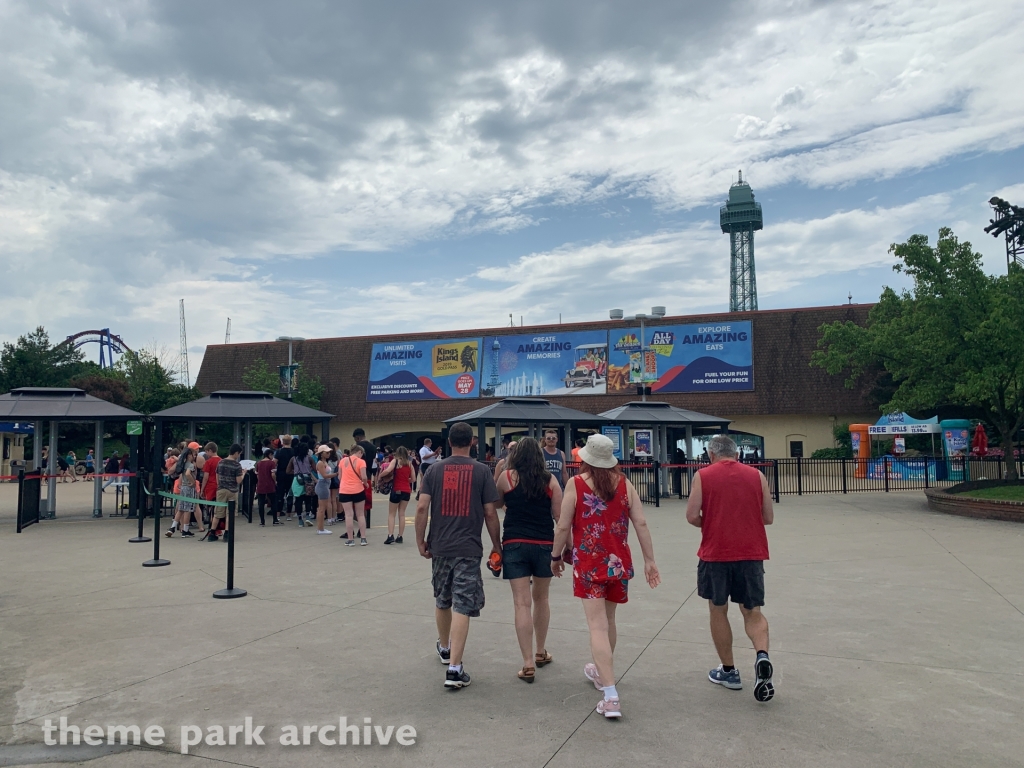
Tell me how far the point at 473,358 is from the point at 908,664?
34.4m

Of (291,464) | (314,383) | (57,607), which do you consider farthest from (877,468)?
(314,383)

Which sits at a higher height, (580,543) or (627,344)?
(627,344)

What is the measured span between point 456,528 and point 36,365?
159 ft

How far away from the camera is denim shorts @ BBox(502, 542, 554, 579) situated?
17.6 feet

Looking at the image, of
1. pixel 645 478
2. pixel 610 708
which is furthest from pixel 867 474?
pixel 610 708

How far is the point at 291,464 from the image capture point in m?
15.2

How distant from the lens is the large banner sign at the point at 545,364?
121ft

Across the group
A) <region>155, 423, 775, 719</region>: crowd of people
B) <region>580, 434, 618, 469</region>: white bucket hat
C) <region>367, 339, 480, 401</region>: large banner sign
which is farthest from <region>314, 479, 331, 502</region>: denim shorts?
<region>367, 339, 480, 401</region>: large banner sign

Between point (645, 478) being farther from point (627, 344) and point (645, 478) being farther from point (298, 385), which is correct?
point (298, 385)

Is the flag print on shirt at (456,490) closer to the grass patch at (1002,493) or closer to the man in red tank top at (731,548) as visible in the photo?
the man in red tank top at (731,548)

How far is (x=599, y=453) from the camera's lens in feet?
16.2

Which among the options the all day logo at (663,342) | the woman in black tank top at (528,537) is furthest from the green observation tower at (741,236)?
the woman in black tank top at (528,537)

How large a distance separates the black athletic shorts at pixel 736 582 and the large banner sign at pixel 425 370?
34.1 meters

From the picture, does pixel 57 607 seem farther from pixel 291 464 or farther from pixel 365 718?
pixel 291 464
